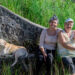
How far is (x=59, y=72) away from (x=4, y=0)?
2.31m

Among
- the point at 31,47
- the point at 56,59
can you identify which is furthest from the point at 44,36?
the point at 31,47

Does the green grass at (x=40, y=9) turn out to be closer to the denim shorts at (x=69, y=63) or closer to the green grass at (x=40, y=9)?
the green grass at (x=40, y=9)

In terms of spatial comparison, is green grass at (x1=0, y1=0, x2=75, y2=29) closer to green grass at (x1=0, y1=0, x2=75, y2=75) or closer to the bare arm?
green grass at (x1=0, y1=0, x2=75, y2=75)

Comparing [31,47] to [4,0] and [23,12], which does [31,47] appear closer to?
[23,12]

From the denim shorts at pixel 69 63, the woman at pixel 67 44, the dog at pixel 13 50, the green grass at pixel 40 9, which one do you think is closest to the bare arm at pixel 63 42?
the woman at pixel 67 44

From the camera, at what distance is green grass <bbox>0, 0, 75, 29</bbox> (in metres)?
6.07

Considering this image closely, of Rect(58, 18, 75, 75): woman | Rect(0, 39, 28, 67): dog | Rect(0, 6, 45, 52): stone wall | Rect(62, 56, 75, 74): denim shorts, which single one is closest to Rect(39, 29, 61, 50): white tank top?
Rect(58, 18, 75, 75): woman

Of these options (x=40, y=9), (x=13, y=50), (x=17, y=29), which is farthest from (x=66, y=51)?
(x=40, y=9)

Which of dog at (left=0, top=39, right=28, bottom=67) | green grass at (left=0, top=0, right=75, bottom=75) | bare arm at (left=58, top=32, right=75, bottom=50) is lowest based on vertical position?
dog at (left=0, top=39, right=28, bottom=67)

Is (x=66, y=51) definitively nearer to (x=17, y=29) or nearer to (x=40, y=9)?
(x=17, y=29)

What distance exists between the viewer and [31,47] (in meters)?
5.75

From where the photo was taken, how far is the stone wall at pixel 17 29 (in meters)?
5.75

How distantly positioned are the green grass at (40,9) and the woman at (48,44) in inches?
41.1

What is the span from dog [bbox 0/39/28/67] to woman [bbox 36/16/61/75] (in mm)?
504
